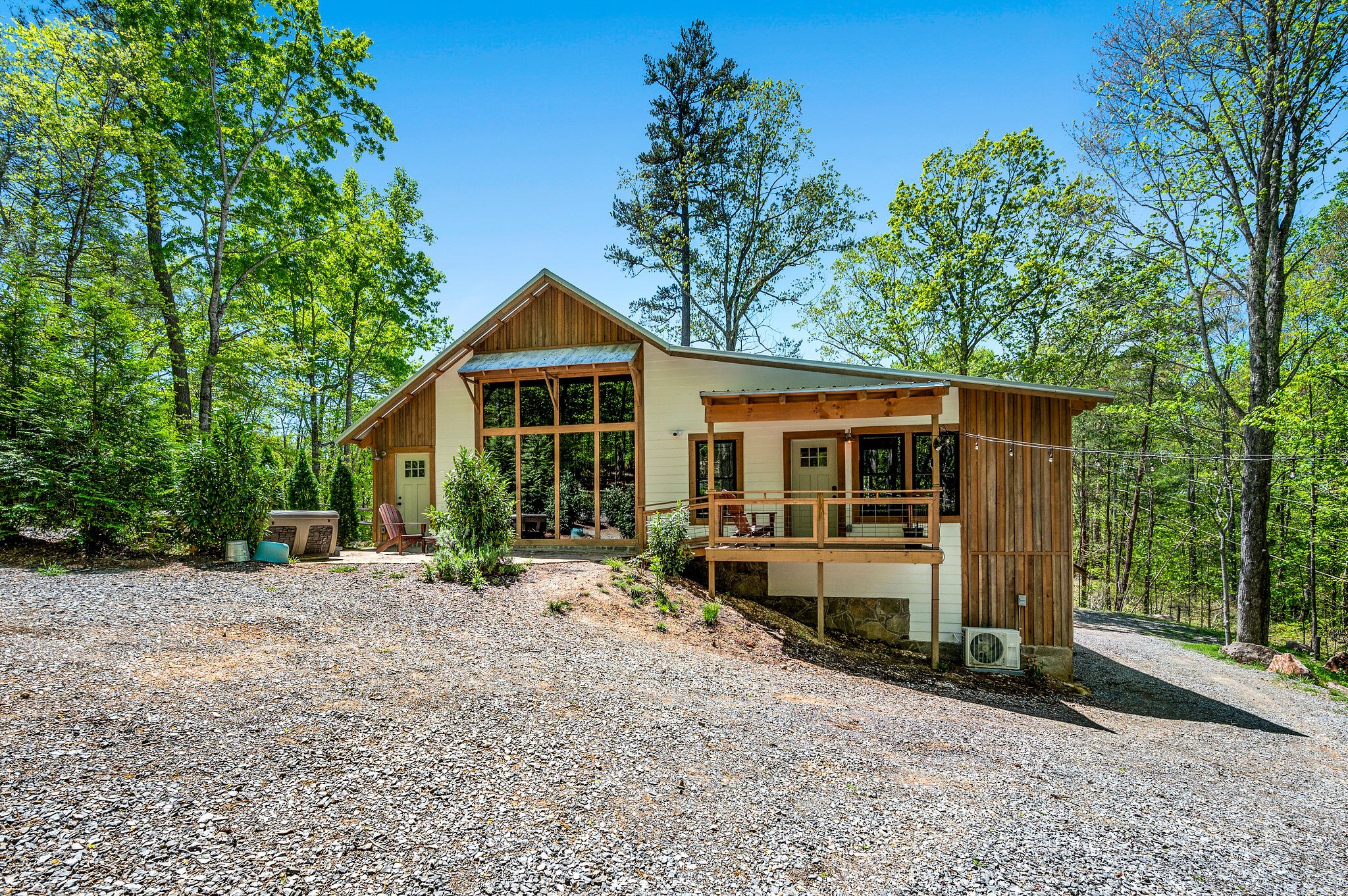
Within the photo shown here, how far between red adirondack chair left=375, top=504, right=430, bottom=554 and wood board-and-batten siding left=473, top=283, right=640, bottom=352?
3.79 meters

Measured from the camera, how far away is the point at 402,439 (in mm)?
13273

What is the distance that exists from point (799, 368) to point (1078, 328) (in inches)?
457

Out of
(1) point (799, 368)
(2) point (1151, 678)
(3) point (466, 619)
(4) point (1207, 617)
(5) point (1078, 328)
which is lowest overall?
(4) point (1207, 617)

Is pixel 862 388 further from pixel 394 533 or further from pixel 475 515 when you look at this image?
pixel 394 533

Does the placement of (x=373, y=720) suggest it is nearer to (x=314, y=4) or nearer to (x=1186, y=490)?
(x=314, y=4)

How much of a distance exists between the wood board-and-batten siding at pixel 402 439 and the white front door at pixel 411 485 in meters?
0.10

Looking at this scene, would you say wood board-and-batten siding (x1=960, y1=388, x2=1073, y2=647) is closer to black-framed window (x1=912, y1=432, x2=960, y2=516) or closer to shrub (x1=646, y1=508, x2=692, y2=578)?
black-framed window (x1=912, y1=432, x2=960, y2=516)

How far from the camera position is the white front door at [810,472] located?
1099 cm

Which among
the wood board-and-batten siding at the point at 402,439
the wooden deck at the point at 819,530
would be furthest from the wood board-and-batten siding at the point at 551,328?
the wooden deck at the point at 819,530

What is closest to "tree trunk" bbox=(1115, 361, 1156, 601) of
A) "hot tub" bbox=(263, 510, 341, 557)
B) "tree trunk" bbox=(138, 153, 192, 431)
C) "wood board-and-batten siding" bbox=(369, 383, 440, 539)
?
"wood board-and-batten siding" bbox=(369, 383, 440, 539)

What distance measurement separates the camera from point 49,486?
7852mm

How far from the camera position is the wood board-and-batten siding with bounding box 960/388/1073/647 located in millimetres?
9602

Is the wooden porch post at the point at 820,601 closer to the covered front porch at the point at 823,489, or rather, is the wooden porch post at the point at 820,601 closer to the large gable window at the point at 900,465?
the covered front porch at the point at 823,489

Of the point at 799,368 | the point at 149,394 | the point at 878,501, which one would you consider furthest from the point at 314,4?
the point at 878,501
